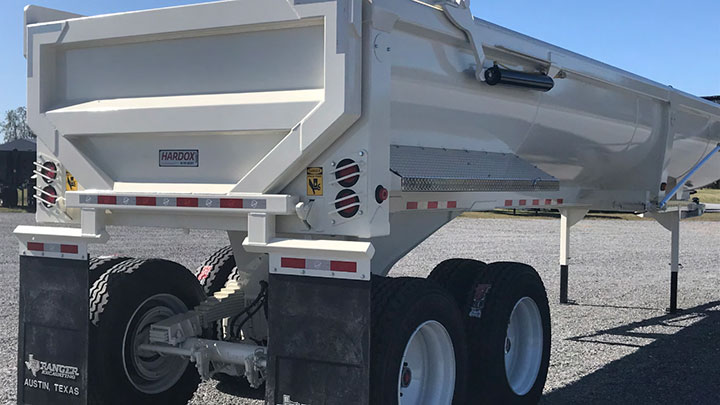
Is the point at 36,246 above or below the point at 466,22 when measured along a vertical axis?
below

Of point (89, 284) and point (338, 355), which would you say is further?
point (89, 284)

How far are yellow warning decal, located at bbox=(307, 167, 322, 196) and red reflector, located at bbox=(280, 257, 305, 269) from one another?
35cm

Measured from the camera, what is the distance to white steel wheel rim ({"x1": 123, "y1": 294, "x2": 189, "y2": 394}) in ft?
14.8

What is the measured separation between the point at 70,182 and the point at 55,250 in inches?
16.8

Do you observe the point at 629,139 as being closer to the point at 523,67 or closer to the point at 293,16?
the point at 523,67

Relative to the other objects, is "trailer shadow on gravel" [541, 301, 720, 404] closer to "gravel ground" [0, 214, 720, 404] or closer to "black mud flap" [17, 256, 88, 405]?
"gravel ground" [0, 214, 720, 404]

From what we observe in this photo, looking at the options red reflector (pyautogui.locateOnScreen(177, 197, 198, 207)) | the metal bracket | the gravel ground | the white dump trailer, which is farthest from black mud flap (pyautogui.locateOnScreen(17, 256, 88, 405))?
the metal bracket

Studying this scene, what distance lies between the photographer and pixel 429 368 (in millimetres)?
4090

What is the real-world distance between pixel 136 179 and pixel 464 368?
7.02 ft

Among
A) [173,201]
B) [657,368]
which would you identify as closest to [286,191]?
[173,201]

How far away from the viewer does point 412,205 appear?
434 centimetres

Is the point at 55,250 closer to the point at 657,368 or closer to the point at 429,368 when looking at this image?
the point at 429,368

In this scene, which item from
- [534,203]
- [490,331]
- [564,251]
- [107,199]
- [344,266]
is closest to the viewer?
[344,266]

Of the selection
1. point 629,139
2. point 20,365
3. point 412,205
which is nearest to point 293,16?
point 412,205
